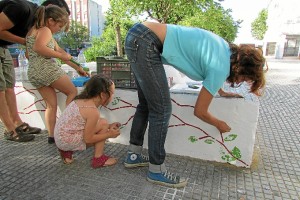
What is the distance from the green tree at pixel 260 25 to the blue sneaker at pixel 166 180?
153 feet

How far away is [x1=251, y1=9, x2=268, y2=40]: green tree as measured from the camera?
43.2 m

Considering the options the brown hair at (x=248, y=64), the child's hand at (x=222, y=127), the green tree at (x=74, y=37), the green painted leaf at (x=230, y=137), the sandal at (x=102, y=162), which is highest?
the green tree at (x=74, y=37)

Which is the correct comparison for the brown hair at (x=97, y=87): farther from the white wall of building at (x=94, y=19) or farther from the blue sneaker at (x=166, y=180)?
the white wall of building at (x=94, y=19)

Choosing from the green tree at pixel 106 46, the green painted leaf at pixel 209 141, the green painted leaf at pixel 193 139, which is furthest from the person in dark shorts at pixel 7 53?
the green tree at pixel 106 46

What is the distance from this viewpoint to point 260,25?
43.7 m

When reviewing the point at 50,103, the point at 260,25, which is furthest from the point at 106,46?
the point at 260,25

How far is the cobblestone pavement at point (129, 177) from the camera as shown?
185 centimetres

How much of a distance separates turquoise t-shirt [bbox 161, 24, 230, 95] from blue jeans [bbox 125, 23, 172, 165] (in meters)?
0.09

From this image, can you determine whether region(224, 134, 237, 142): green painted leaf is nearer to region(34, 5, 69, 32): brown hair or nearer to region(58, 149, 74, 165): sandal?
region(58, 149, 74, 165): sandal

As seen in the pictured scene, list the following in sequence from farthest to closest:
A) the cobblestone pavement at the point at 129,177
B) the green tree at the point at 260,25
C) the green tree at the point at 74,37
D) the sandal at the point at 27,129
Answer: the green tree at the point at 260,25 < the green tree at the point at 74,37 < the sandal at the point at 27,129 < the cobblestone pavement at the point at 129,177

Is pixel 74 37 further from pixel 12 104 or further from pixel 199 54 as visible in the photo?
pixel 199 54

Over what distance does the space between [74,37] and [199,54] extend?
3821 centimetres

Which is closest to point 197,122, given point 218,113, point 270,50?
point 218,113

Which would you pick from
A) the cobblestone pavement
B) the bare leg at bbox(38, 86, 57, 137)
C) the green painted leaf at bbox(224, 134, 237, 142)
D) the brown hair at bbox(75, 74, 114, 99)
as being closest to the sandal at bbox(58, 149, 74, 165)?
the cobblestone pavement
